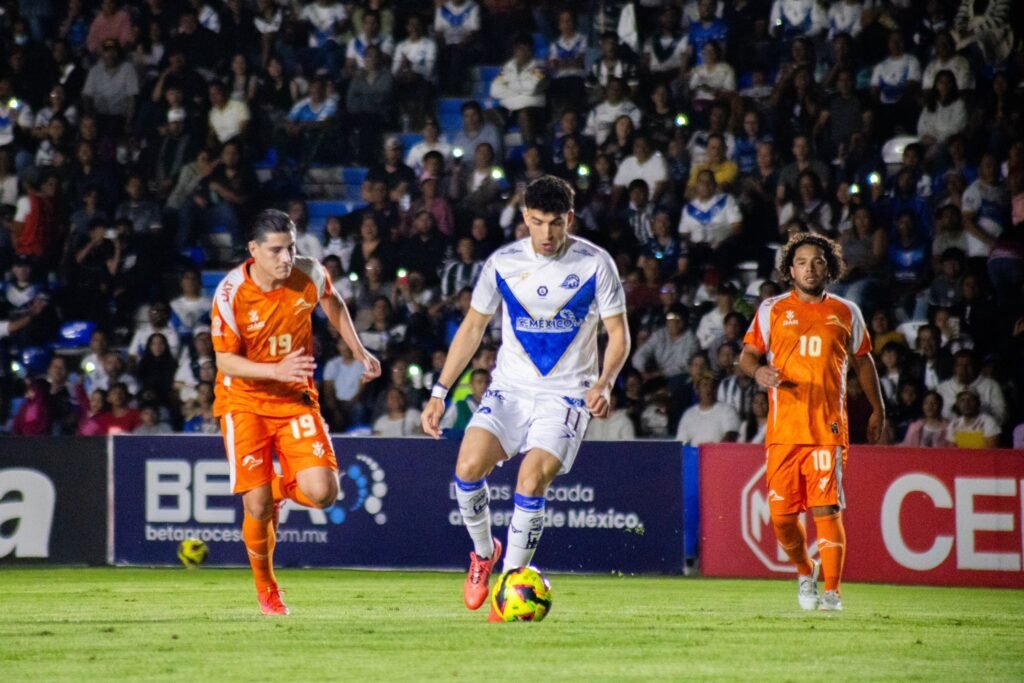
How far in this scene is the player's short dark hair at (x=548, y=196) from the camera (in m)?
9.55

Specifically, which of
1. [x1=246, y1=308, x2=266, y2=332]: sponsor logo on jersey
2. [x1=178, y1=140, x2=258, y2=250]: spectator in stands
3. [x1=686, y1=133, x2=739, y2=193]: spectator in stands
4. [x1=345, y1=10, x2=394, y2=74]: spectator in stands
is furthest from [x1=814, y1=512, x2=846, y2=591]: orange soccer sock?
[x1=345, y1=10, x2=394, y2=74]: spectator in stands

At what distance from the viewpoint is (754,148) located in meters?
19.4

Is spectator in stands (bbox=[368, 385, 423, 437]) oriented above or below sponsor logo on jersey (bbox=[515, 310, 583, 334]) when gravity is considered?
below

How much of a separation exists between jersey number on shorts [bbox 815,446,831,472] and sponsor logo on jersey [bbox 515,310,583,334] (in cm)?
199

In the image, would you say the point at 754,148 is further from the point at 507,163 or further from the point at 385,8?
the point at 385,8

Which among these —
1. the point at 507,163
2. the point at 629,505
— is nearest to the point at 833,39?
the point at 507,163

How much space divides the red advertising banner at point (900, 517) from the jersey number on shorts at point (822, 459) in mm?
3999

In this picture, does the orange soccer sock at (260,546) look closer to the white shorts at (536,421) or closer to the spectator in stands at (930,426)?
the white shorts at (536,421)

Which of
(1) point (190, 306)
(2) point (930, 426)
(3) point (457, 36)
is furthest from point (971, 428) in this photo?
(3) point (457, 36)

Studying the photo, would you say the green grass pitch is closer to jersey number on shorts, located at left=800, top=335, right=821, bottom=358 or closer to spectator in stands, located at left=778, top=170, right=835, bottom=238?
jersey number on shorts, located at left=800, top=335, right=821, bottom=358

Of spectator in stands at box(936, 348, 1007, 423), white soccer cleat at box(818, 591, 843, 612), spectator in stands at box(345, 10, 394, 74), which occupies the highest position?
spectator in stands at box(345, 10, 394, 74)

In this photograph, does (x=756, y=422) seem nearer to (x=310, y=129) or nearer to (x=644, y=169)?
(x=644, y=169)

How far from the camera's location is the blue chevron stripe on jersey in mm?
9883

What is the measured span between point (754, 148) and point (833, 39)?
2.12 metres
